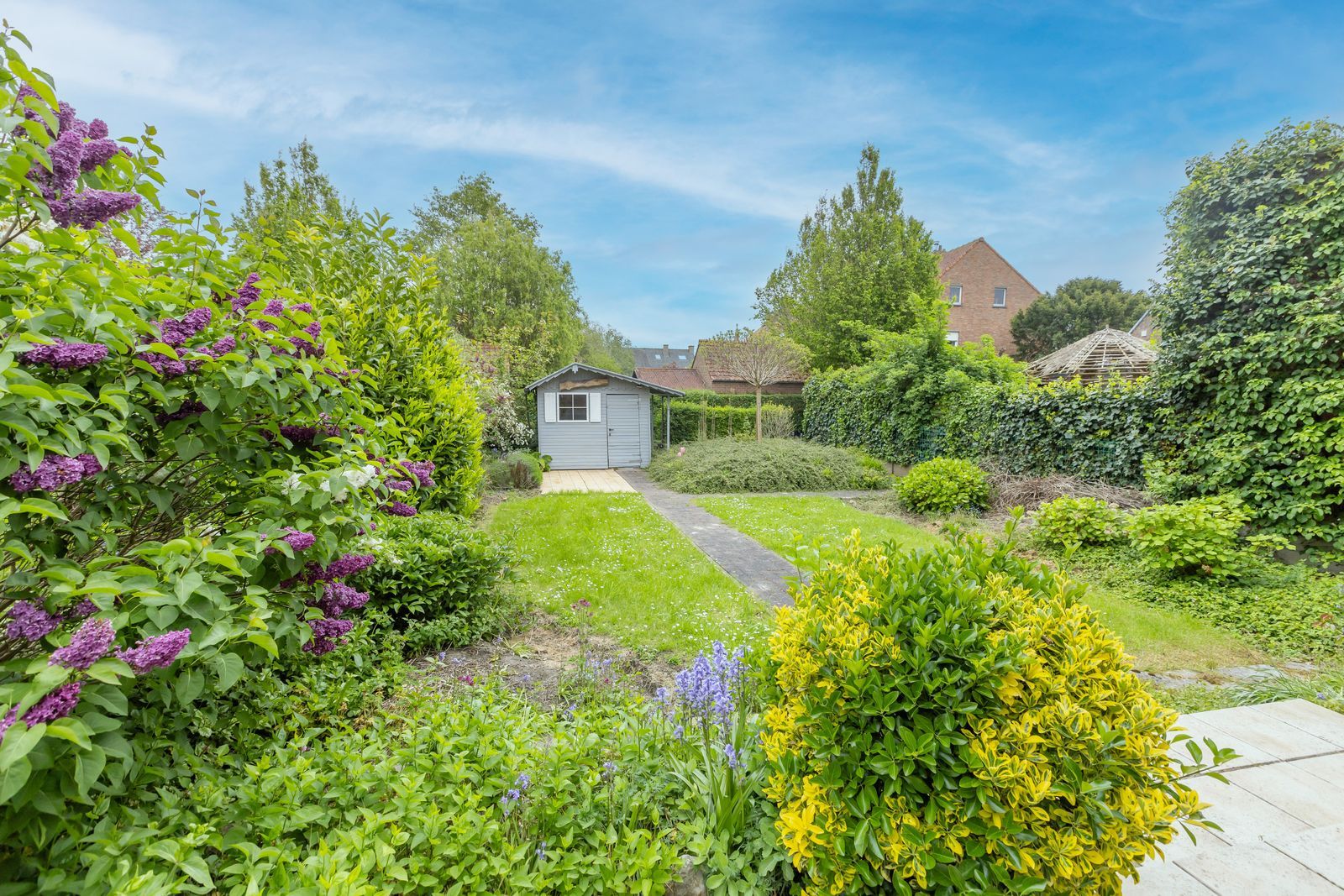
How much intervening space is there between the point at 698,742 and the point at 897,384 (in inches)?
495

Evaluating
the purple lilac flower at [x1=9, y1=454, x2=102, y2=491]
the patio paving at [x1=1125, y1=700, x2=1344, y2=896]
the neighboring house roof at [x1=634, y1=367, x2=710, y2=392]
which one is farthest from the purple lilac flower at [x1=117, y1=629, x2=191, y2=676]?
the neighboring house roof at [x1=634, y1=367, x2=710, y2=392]

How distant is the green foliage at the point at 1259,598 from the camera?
15.0 ft

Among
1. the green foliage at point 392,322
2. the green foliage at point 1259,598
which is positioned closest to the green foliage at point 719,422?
the green foliage at point 1259,598

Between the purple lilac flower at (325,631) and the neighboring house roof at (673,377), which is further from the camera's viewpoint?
the neighboring house roof at (673,377)

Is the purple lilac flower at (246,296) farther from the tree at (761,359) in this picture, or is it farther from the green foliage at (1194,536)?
the tree at (761,359)

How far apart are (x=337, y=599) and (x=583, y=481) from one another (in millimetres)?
12990

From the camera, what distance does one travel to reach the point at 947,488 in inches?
388

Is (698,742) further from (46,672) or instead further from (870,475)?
(870,475)

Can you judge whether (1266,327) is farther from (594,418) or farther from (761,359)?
(594,418)

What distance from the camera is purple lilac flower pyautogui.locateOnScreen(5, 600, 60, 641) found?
1.25m

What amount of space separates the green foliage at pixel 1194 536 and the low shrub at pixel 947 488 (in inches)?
148

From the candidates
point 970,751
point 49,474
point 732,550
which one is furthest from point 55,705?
point 732,550

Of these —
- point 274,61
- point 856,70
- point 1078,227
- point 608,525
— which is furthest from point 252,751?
point 1078,227

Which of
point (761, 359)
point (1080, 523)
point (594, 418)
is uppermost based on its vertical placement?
point (761, 359)
